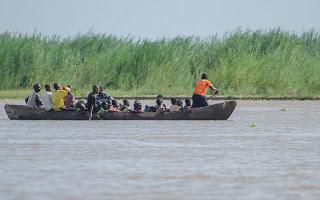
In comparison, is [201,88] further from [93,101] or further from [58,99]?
[58,99]

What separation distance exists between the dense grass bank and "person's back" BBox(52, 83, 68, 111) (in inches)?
631

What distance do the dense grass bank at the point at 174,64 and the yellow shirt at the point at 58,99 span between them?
52.6 ft

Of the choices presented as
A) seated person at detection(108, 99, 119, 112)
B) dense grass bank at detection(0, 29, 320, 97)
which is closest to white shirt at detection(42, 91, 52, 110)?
seated person at detection(108, 99, 119, 112)

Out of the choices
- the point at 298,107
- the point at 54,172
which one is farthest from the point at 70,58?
the point at 54,172

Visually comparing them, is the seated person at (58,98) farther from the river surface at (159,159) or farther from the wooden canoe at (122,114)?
the river surface at (159,159)

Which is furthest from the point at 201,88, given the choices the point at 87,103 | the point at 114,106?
the point at 87,103

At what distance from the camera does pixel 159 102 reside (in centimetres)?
2830

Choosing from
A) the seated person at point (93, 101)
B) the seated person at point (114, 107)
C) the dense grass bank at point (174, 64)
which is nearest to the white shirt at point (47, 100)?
the seated person at point (93, 101)

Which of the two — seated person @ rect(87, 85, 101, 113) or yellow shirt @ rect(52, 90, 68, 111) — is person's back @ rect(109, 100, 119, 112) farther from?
yellow shirt @ rect(52, 90, 68, 111)

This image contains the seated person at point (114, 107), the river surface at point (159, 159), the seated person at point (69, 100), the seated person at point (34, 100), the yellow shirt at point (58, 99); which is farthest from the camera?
the seated person at point (69, 100)

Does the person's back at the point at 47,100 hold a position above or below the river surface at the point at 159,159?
above

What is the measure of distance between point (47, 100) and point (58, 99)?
277 mm

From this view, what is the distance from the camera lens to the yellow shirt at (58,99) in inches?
1114

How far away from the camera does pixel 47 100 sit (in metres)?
28.5
